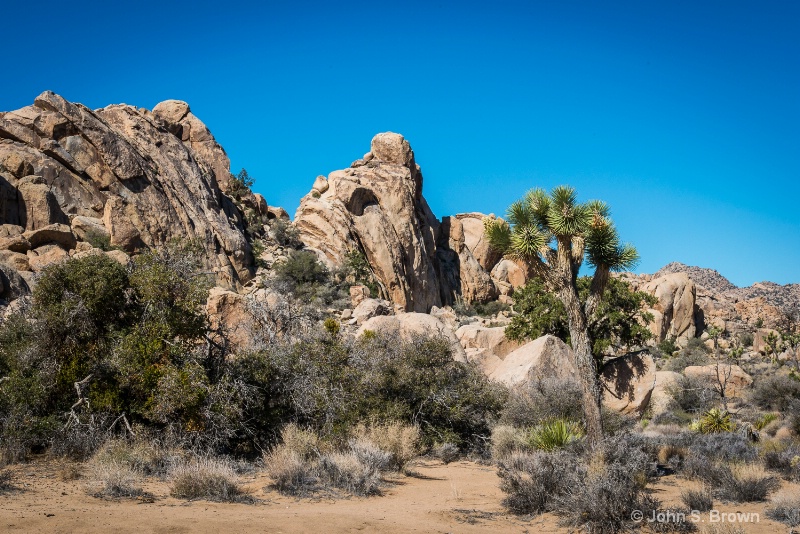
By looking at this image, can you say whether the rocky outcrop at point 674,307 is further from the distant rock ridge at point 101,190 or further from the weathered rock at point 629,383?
the weathered rock at point 629,383

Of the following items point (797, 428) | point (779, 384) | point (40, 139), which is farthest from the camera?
point (40, 139)

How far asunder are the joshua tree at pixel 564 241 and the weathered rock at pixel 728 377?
1788 centimetres

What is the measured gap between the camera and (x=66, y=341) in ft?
38.2

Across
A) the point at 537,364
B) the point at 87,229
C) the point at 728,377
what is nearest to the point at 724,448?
the point at 537,364

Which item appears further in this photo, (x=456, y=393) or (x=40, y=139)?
(x=40, y=139)

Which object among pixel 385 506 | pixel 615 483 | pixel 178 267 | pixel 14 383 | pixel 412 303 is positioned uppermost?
pixel 412 303

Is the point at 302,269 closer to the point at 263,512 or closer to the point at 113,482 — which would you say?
the point at 113,482

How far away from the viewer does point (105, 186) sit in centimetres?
3625

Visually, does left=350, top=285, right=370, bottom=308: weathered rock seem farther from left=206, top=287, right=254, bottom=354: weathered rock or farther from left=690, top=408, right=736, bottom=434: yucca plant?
left=690, top=408, right=736, bottom=434: yucca plant

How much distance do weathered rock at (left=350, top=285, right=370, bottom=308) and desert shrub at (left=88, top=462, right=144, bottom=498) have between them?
104 ft

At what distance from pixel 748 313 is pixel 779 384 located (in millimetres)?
45782

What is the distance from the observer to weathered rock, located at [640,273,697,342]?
5388 cm

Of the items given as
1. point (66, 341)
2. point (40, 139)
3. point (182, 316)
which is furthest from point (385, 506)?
point (40, 139)

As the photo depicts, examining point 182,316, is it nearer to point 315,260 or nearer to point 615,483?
point 615,483
